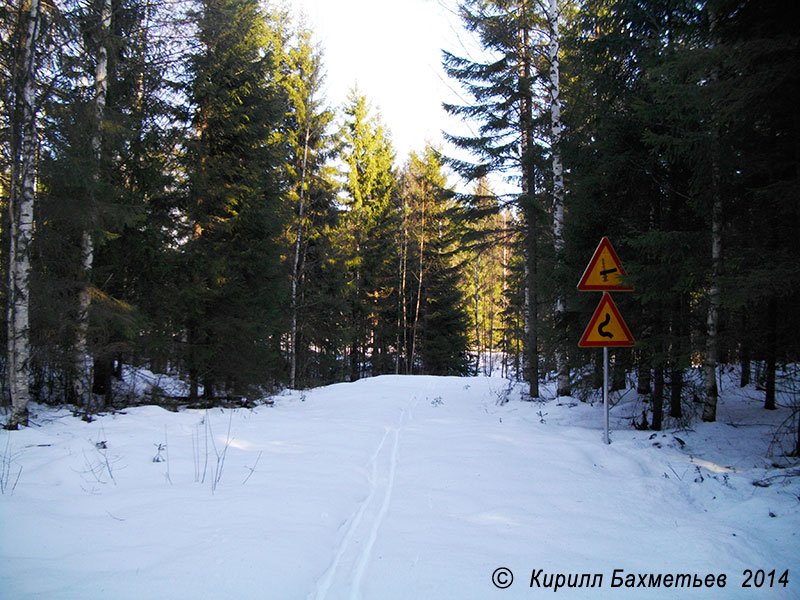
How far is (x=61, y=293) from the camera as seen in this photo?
800 cm

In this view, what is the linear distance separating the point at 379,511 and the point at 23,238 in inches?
284

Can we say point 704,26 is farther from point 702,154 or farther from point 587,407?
point 587,407

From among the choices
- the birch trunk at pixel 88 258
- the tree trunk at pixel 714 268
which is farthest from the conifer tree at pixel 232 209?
the tree trunk at pixel 714 268

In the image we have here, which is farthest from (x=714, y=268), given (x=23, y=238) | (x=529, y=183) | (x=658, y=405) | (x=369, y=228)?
(x=369, y=228)

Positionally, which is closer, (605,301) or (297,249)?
(605,301)

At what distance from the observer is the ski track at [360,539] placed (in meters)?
2.58

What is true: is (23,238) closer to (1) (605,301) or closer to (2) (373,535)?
(2) (373,535)

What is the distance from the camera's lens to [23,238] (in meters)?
6.42

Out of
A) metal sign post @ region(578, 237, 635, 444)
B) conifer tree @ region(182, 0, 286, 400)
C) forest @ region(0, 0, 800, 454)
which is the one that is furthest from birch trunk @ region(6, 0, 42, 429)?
metal sign post @ region(578, 237, 635, 444)

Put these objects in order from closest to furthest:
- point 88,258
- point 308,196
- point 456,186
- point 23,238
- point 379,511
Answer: point 379,511 < point 23,238 < point 88,258 < point 456,186 < point 308,196

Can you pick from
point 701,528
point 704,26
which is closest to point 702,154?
point 704,26

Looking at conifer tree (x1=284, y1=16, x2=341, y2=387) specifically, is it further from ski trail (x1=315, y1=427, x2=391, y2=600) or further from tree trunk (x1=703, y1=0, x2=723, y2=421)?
tree trunk (x1=703, y1=0, x2=723, y2=421)

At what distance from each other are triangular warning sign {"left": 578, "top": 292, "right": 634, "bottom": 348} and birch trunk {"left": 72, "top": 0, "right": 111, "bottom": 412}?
929 centimetres

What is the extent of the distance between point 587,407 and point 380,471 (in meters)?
6.07
